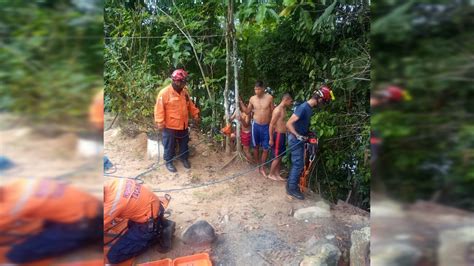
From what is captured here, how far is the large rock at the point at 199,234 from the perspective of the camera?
1.83 meters

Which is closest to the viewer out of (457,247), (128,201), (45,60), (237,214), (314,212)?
(45,60)

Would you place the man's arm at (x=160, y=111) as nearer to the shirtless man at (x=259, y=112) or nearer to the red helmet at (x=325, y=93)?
the shirtless man at (x=259, y=112)

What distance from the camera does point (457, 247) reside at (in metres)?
0.97

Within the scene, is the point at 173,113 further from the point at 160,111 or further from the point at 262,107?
the point at 262,107

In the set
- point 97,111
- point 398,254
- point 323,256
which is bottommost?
point 323,256

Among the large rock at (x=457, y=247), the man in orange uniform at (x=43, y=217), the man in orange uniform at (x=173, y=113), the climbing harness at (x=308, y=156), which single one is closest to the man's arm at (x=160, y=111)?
the man in orange uniform at (x=173, y=113)

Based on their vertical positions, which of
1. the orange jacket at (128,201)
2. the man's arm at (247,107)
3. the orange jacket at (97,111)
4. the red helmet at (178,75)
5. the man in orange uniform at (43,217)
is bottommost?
the orange jacket at (128,201)

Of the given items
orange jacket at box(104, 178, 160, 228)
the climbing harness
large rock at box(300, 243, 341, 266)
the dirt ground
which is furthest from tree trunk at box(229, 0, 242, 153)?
large rock at box(300, 243, 341, 266)

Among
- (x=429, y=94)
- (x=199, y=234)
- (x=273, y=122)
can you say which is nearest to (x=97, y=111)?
(x=429, y=94)

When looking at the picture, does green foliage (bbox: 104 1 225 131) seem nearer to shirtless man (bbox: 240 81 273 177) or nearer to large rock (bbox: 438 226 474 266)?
shirtless man (bbox: 240 81 273 177)

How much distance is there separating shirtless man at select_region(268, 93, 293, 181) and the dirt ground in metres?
0.07

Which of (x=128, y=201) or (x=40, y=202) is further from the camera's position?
(x=128, y=201)

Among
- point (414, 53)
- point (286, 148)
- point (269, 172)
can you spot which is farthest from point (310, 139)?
point (414, 53)

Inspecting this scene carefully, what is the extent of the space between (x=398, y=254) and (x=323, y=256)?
3.05 feet
